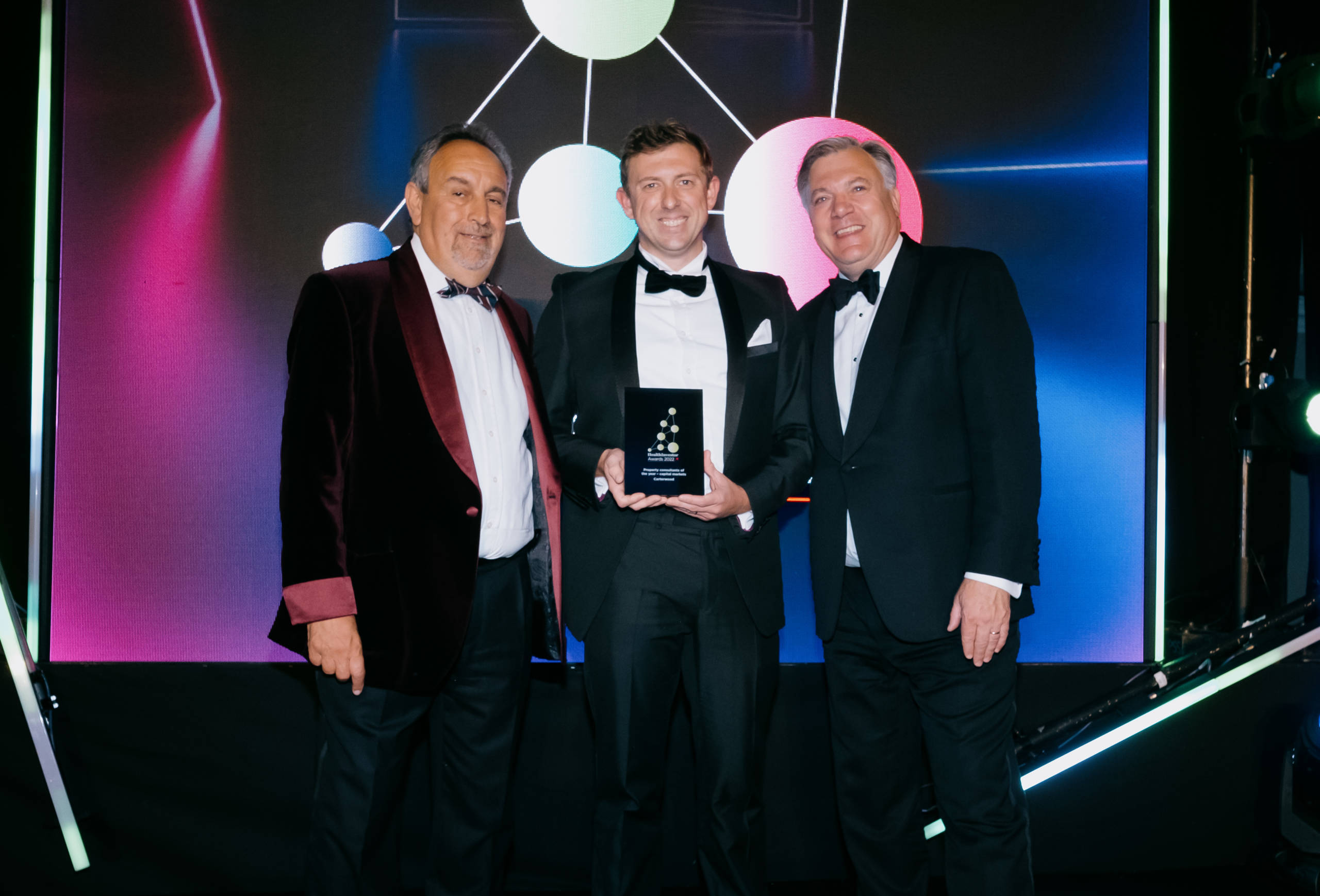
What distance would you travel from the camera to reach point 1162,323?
298 cm

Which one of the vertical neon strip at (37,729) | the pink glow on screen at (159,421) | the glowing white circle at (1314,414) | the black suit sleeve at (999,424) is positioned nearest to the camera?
the black suit sleeve at (999,424)

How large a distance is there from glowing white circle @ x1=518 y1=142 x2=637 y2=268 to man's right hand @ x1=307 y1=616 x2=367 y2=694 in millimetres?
1540

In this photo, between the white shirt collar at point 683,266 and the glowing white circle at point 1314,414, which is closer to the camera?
the white shirt collar at point 683,266

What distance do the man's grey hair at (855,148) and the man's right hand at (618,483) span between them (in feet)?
3.16

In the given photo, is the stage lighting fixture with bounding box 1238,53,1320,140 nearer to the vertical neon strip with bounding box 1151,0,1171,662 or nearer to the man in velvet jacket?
the vertical neon strip with bounding box 1151,0,1171,662

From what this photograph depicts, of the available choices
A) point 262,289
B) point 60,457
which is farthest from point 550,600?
point 60,457

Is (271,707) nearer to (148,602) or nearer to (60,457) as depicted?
(148,602)

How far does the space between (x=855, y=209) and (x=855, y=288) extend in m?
0.21

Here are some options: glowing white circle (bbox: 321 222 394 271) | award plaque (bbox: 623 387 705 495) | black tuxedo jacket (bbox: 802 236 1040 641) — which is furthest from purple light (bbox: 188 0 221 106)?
black tuxedo jacket (bbox: 802 236 1040 641)

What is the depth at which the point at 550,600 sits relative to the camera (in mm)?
2211

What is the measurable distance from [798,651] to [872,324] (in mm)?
1349

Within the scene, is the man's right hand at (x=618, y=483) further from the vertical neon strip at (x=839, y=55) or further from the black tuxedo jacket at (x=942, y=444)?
the vertical neon strip at (x=839, y=55)

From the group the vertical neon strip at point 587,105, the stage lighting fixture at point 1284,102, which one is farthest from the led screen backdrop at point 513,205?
the stage lighting fixture at point 1284,102

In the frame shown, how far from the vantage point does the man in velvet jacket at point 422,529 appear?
1906mm
